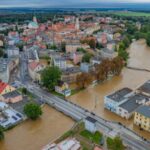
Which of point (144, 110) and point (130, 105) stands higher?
point (144, 110)

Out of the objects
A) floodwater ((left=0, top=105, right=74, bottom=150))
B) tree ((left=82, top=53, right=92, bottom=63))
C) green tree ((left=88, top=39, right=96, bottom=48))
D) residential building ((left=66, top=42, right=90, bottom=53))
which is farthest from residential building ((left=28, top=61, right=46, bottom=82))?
green tree ((left=88, top=39, right=96, bottom=48))

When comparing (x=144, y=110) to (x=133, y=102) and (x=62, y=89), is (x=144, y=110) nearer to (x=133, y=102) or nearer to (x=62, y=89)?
(x=133, y=102)

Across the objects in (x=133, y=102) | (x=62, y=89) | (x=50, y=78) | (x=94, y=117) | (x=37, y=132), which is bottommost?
(x=37, y=132)

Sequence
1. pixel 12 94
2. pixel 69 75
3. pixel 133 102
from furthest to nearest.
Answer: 1. pixel 69 75
2. pixel 12 94
3. pixel 133 102

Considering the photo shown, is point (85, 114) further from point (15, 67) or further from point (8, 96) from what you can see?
point (15, 67)

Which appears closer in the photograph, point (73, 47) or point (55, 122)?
point (55, 122)

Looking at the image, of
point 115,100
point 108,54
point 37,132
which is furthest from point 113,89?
point 37,132

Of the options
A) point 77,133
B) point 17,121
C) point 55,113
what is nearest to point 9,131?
point 17,121
